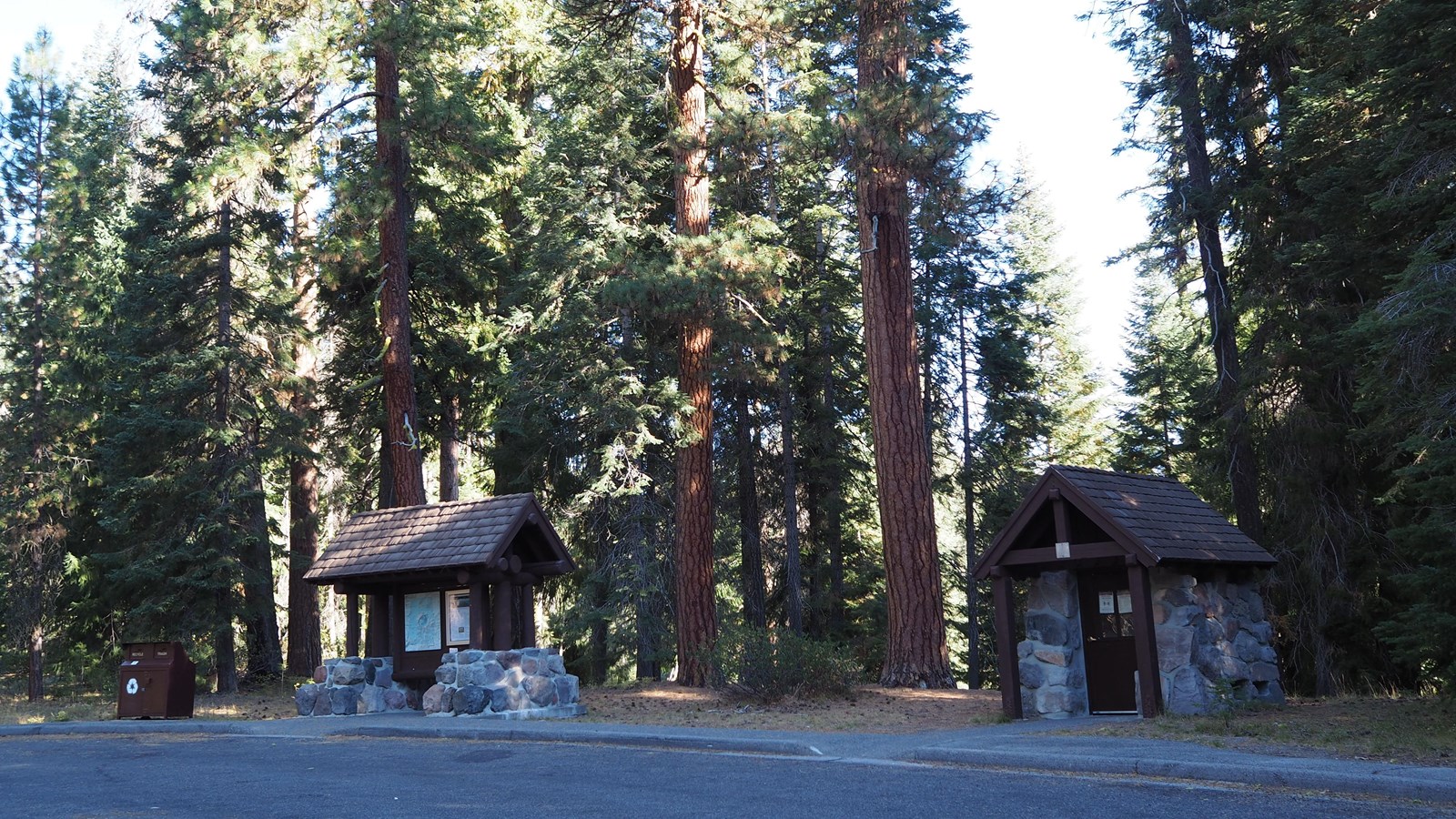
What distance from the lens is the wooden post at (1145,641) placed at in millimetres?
14555

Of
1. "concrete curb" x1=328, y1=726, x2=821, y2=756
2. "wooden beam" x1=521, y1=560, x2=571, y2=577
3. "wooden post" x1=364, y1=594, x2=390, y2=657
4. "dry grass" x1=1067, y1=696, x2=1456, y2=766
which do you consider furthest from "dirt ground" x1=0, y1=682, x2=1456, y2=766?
"wooden beam" x1=521, y1=560, x2=571, y2=577

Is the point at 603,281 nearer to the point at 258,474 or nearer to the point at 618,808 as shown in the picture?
the point at 258,474

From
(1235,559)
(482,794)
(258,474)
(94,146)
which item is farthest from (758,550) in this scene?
(94,146)

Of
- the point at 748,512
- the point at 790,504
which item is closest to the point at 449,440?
the point at 748,512

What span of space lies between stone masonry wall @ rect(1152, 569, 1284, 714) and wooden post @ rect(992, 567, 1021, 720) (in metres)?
1.91

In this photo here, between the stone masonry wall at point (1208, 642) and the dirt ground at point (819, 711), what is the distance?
8.10 ft

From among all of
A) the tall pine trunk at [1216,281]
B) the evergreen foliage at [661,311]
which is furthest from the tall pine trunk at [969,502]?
the tall pine trunk at [1216,281]

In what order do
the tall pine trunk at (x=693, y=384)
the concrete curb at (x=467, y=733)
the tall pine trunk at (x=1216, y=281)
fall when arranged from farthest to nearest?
the tall pine trunk at (x=693, y=384)
the tall pine trunk at (x=1216, y=281)
the concrete curb at (x=467, y=733)

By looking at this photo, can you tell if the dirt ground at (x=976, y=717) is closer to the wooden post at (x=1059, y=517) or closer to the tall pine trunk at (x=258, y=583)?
the wooden post at (x=1059, y=517)

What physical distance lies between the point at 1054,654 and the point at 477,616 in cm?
915

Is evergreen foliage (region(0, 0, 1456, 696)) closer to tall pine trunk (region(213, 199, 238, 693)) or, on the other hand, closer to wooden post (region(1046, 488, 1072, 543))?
tall pine trunk (region(213, 199, 238, 693))

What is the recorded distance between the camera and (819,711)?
16578 millimetres

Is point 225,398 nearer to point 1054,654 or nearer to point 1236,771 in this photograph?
point 1054,654

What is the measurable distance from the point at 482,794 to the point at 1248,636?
1181cm
